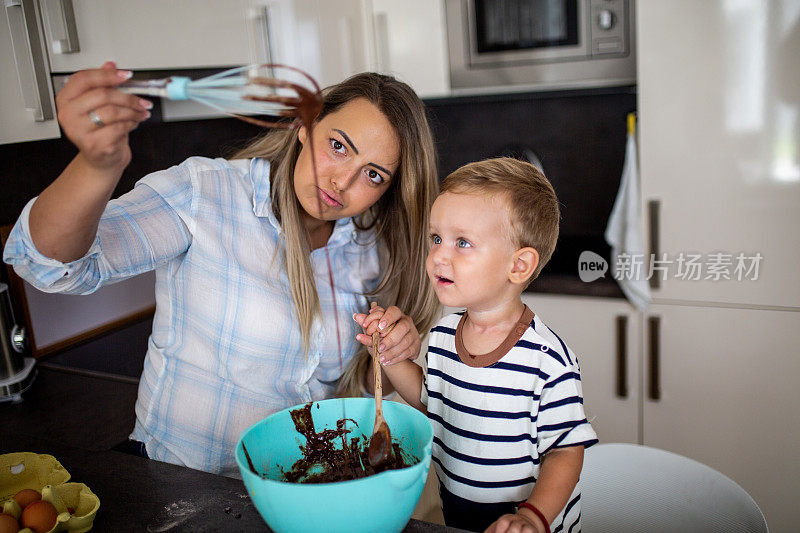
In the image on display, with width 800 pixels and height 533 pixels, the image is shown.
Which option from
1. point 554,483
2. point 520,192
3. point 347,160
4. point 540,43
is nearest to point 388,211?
point 347,160

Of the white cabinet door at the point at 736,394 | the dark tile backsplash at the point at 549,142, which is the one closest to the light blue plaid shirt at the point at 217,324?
the dark tile backsplash at the point at 549,142

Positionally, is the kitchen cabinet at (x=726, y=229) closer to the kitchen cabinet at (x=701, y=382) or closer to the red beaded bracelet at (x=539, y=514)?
the kitchen cabinet at (x=701, y=382)

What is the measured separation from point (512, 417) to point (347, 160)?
0.45 meters

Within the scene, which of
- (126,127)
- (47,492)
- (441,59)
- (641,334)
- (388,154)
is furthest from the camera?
(441,59)

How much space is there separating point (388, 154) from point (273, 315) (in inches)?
12.6

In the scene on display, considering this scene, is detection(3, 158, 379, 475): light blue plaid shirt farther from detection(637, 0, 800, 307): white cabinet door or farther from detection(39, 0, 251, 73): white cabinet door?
detection(637, 0, 800, 307): white cabinet door

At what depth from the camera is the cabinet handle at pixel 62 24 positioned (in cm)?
122

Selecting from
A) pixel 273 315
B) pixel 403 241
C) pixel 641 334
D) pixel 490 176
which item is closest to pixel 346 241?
pixel 403 241

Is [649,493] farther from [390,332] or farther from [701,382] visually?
[701,382]

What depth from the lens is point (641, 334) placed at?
77.6 inches

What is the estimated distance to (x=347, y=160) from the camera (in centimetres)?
104

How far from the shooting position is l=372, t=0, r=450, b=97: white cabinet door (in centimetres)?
221

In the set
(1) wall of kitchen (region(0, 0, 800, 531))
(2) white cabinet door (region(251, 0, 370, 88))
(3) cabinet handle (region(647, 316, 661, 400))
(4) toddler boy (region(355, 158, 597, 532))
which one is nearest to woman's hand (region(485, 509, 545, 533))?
(4) toddler boy (region(355, 158, 597, 532))

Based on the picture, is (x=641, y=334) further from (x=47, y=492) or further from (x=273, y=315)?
(x=47, y=492)
